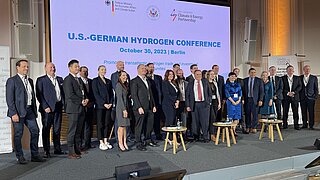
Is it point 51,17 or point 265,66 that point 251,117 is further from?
point 51,17

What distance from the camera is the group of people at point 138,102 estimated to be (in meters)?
4.43

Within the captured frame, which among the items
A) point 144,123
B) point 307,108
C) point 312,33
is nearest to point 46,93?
point 144,123

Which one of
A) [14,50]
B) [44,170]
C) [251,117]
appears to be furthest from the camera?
[251,117]

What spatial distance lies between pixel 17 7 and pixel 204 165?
4031 mm

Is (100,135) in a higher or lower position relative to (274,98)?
lower

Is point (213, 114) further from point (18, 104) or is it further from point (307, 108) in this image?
point (18, 104)

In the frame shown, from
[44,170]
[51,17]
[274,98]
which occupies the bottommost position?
[44,170]

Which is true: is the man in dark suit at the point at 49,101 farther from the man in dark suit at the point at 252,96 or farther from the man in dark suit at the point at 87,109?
the man in dark suit at the point at 252,96

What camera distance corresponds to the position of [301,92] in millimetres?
6953

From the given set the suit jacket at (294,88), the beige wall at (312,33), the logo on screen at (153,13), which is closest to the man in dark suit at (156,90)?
the logo on screen at (153,13)

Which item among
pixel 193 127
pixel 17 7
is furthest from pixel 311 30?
pixel 17 7

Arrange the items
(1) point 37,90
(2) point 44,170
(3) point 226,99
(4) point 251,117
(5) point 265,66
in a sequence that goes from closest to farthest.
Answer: (2) point 44,170
(1) point 37,90
(3) point 226,99
(4) point 251,117
(5) point 265,66

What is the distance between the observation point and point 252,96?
21.2 feet

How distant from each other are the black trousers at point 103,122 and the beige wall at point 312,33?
6.10m
